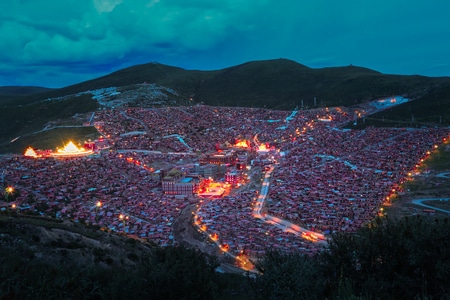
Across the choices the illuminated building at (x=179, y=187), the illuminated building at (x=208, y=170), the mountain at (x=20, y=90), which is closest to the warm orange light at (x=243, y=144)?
the illuminated building at (x=208, y=170)

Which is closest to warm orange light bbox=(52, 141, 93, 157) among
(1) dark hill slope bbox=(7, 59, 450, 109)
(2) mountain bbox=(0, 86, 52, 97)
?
(1) dark hill slope bbox=(7, 59, 450, 109)

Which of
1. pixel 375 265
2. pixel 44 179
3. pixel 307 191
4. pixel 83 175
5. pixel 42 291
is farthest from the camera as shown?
pixel 83 175

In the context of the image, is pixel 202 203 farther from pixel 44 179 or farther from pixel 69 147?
pixel 69 147

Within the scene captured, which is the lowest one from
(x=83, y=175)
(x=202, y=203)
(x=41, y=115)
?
(x=202, y=203)

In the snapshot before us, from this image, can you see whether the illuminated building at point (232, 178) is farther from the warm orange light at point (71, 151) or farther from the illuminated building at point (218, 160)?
the warm orange light at point (71, 151)

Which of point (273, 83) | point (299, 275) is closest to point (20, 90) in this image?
point (273, 83)

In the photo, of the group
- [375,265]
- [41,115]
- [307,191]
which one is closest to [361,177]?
[307,191]
